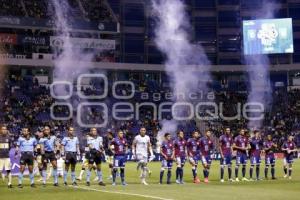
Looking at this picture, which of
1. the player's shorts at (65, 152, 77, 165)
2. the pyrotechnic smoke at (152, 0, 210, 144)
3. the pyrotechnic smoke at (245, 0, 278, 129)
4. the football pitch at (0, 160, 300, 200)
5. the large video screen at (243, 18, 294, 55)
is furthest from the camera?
the pyrotechnic smoke at (245, 0, 278, 129)

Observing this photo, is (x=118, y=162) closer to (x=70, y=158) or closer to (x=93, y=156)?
(x=93, y=156)

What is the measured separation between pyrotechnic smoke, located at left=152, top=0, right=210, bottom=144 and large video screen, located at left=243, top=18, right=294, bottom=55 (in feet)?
20.9

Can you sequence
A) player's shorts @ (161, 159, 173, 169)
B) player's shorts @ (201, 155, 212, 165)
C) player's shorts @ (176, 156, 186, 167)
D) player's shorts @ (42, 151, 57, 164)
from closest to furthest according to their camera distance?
player's shorts @ (42, 151, 57, 164)
player's shorts @ (176, 156, 186, 167)
player's shorts @ (161, 159, 173, 169)
player's shorts @ (201, 155, 212, 165)

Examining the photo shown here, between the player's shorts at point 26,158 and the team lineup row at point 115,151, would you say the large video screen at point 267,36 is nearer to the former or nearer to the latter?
the team lineup row at point 115,151

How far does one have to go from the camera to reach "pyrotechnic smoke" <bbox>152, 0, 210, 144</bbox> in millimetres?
68188

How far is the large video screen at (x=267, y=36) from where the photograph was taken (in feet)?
217

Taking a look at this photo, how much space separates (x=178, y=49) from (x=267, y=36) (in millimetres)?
9515

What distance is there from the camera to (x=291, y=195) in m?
22.5

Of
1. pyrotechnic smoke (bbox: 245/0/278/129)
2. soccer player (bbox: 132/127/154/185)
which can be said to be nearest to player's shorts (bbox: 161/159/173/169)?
soccer player (bbox: 132/127/154/185)

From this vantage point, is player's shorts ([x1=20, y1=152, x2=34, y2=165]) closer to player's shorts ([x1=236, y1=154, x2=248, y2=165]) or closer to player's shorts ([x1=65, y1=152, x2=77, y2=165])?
player's shorts ([x1=65, y1=152, x2=77, y2=165])

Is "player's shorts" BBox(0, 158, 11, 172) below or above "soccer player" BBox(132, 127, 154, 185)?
below

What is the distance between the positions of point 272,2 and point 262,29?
12568mm

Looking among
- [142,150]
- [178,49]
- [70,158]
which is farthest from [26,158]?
[178,49]

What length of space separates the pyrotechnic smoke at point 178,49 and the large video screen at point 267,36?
638cm
